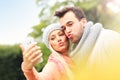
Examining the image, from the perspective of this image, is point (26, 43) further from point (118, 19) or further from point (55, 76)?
point (118, 19)

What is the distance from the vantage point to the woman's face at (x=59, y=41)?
199 cm

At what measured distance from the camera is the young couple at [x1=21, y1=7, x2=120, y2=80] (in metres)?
1.96

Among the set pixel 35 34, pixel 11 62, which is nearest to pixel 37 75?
pixel 35 34

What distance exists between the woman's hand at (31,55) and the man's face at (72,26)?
0.62 feet

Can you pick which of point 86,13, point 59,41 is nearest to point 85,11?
point 86,13

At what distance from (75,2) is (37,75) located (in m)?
1.88

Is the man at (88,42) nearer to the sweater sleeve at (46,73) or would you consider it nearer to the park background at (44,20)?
the sweater sleeve at (46,73)

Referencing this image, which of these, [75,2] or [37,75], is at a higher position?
[75,2]

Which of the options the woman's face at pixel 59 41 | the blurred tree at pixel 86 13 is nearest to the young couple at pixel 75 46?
the woman's face at pixel 59 41

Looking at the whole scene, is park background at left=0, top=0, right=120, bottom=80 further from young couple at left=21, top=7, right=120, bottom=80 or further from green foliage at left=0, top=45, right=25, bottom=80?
young couple at left=21, top=7, right=120, bottom=80

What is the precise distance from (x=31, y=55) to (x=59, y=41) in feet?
0.64

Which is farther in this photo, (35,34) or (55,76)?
(35,34)

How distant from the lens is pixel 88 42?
1.95 metres

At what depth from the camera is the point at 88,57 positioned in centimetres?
197
